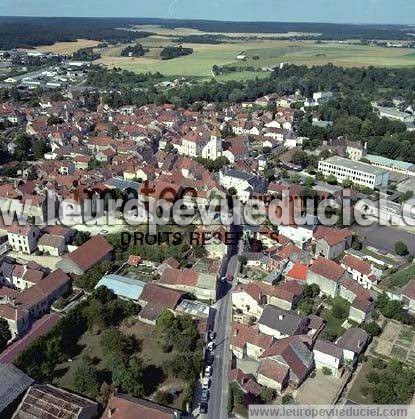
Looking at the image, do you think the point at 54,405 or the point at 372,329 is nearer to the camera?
the point at 54,405

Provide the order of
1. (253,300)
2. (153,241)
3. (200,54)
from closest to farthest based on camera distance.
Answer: (253,300)
(153,241)
(200,54)

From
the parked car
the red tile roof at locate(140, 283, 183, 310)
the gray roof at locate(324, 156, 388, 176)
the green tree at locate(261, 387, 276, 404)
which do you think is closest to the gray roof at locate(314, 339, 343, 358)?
the green tree at locate(261, 387, 276, 404)

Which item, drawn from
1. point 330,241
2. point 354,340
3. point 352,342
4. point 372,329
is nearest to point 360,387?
point 352,342

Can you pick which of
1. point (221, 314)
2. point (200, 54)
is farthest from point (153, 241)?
point (200, 54)

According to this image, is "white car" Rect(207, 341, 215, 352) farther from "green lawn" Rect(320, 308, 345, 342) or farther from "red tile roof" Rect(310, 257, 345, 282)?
"red tile roof" Rect(310, 257, 345, 282)

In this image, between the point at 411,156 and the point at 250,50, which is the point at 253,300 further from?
the point at 250,50

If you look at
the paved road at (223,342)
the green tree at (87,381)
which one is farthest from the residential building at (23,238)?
the green tree at (87,381)

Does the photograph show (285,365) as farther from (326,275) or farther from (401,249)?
(401,249)
